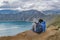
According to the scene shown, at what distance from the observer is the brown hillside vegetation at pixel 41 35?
1.94m

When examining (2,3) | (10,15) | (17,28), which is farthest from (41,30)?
(2,3)

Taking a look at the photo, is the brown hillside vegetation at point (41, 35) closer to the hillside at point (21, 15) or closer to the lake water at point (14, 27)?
the lake water at point (14, 27)

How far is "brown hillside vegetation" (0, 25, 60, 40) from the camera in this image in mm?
1943

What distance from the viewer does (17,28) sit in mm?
1979

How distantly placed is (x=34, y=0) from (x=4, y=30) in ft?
1.79

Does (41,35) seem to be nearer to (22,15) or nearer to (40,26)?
(40,26)

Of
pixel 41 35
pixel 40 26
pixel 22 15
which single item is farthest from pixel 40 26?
pixel 22 15

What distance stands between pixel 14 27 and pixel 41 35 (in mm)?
357

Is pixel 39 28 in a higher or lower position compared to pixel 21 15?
lower

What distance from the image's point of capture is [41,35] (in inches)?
77.7

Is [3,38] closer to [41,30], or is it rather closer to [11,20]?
[11,20]

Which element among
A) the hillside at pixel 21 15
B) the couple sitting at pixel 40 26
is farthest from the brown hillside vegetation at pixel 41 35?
the hillside at pixel 21 15

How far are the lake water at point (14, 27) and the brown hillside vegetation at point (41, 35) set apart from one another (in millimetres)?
50

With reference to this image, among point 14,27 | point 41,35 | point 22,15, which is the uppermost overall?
point 22,15
